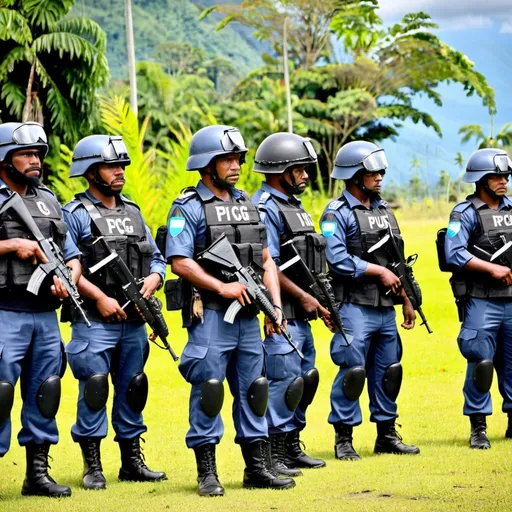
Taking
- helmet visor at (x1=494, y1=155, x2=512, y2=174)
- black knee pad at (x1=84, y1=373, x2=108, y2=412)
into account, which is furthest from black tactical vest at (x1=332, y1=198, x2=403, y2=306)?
black knee pad at (x1=84, y1=373, x2=108, y2=412)

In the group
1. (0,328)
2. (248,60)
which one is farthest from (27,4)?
(248,60)

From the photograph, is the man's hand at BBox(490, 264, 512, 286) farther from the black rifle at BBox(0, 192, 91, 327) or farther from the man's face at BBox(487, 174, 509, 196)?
the black rifle at BBox(0, 192, 91, 327)

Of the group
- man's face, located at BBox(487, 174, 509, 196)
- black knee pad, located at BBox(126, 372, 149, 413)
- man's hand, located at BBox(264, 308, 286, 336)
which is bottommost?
black knee pad, located at BBox(126, 372, 149, 413)

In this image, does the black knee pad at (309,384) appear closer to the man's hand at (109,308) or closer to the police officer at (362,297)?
the police officer at (362,297)

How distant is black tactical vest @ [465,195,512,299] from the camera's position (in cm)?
880

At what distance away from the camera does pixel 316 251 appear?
8070 millimetres

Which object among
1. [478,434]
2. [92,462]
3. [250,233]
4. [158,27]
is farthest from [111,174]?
[158,27]

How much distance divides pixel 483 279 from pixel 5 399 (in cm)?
383

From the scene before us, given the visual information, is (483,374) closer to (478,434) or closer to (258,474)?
(478,434)

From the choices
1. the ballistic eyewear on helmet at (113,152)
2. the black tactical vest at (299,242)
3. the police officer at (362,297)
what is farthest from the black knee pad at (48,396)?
the police officer at (362,297)

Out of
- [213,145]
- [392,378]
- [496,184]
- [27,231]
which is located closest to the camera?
[27,231]

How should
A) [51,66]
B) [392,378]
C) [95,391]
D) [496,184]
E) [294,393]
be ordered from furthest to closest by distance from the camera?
[51,66] → [496,184] → [392,378] → [294,393] → [95,391]

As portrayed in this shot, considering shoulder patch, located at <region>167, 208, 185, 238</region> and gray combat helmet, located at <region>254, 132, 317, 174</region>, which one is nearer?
shoulder patch, located at <region>167, 208, 185, 238</region>

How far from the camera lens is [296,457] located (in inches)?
324
